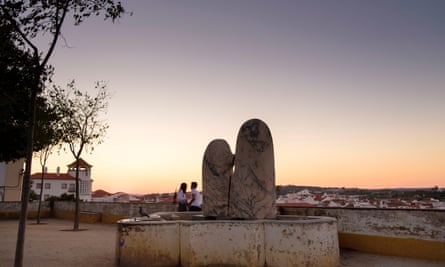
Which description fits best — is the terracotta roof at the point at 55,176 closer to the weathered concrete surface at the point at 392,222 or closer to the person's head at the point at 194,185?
the person's head at the point at 194,185

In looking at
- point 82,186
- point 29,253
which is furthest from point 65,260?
point 82,186

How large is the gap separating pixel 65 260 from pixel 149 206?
923 cm

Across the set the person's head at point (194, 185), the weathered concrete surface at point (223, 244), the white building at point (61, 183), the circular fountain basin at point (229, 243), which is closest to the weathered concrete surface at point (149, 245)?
the circular fountain basin at point (229, 243)

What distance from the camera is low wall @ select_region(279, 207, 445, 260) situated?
31.0 feet

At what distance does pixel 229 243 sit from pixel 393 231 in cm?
481

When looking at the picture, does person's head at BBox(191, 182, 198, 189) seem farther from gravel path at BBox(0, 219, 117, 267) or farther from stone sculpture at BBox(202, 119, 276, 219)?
gravel path at BBox(0, 219, 117, 267)

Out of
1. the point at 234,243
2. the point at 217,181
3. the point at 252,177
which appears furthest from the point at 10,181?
the point at 234,243

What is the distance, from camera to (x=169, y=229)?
9102 mm

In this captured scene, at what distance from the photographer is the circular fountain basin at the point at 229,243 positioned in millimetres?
8602

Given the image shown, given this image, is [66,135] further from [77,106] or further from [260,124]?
[260,124]

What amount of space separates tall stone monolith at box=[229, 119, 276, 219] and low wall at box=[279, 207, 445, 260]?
2745 mm

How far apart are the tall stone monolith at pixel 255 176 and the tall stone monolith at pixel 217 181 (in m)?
0.70

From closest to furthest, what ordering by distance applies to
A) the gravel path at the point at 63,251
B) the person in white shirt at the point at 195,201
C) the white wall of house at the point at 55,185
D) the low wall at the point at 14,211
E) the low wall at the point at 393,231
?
the low wall at the point at 393,231
the gravel path at the point at 63,251
the person in white shirt at the point at 195,201
the low wall at the point at 14,211
the white wall of house at the point at 55,185

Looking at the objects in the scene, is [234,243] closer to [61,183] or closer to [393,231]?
[393,231]
